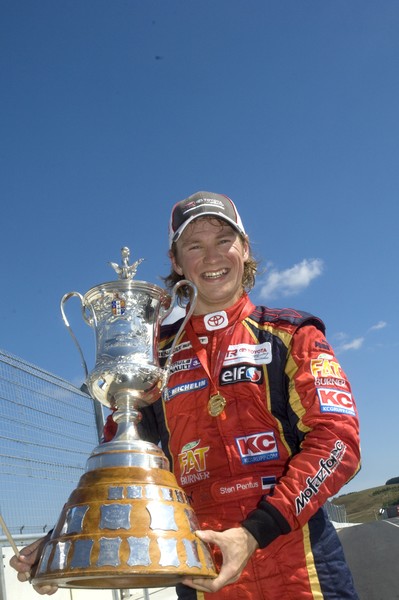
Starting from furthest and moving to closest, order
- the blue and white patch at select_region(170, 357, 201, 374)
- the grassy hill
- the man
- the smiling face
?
the grassy hill → the smiling face → the blue and white patch at select_region(170, 357, 201, 374) → the man

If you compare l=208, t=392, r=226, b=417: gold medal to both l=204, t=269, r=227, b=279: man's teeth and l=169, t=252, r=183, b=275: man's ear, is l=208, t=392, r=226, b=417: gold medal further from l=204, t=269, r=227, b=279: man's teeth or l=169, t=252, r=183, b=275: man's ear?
l=169, t=252, r=183, b=275: man's ear

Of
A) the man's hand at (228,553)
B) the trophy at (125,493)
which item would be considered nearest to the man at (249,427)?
the man's hand at (228,553)

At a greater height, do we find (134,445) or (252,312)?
(252,312)

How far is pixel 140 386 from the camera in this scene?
1955mm

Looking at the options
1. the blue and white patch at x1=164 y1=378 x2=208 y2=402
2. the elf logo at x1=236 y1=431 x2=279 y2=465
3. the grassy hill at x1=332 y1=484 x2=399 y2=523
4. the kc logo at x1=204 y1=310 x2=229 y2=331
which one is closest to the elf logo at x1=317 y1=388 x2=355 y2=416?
the elf logo at x1=236 y1=431 x2=279 y2=465

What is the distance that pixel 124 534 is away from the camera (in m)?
1.44

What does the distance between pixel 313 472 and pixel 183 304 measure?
1.39 meters

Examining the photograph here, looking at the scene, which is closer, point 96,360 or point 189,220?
point 96,360

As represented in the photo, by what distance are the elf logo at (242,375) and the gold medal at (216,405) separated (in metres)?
0.07

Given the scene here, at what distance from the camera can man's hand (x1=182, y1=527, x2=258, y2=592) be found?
4.93 feet

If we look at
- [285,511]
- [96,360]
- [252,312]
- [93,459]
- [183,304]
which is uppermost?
[183,304]

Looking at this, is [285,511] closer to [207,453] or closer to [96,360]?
[207,453]

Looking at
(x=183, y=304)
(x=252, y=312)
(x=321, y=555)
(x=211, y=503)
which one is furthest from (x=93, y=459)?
(x=183, y=304)

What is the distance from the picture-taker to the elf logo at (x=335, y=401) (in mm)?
1867
